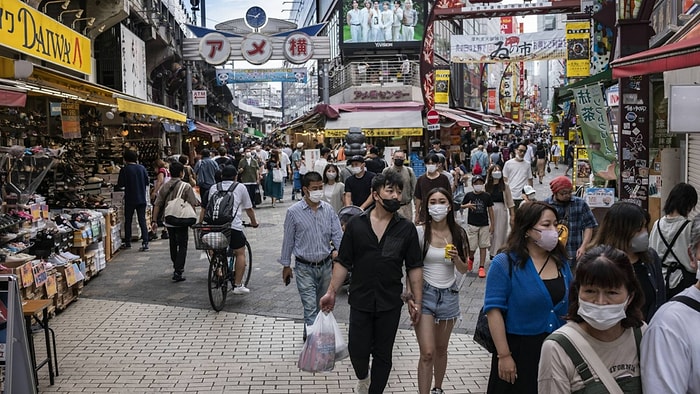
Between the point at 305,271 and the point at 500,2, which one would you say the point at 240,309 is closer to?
the point at 305,271

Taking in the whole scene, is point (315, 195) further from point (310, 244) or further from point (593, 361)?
point (593, 361)

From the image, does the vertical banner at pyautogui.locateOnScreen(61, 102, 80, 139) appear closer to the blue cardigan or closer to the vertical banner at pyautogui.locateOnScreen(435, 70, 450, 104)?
the blue cardigan

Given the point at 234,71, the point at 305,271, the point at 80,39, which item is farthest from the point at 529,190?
the point at 234,71

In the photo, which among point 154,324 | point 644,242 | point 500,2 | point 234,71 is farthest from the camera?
point 234,71

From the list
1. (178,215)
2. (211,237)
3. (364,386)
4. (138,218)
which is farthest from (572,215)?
(138,218)

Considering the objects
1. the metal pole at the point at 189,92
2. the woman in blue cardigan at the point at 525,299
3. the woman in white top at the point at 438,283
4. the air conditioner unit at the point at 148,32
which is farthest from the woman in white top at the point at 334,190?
the metal pole at the point at 189,92

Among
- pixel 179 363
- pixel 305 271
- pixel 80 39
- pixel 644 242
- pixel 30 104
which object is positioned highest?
pixel 80 39

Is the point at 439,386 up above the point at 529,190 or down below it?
below

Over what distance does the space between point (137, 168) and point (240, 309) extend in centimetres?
507

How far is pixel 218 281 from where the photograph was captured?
27.6 feet

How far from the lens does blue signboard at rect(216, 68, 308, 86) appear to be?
101ft

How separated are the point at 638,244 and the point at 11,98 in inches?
231

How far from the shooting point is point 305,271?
6441 millimetres

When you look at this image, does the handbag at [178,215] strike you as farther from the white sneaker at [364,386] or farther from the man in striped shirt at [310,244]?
the white sneaker at [364,386]
